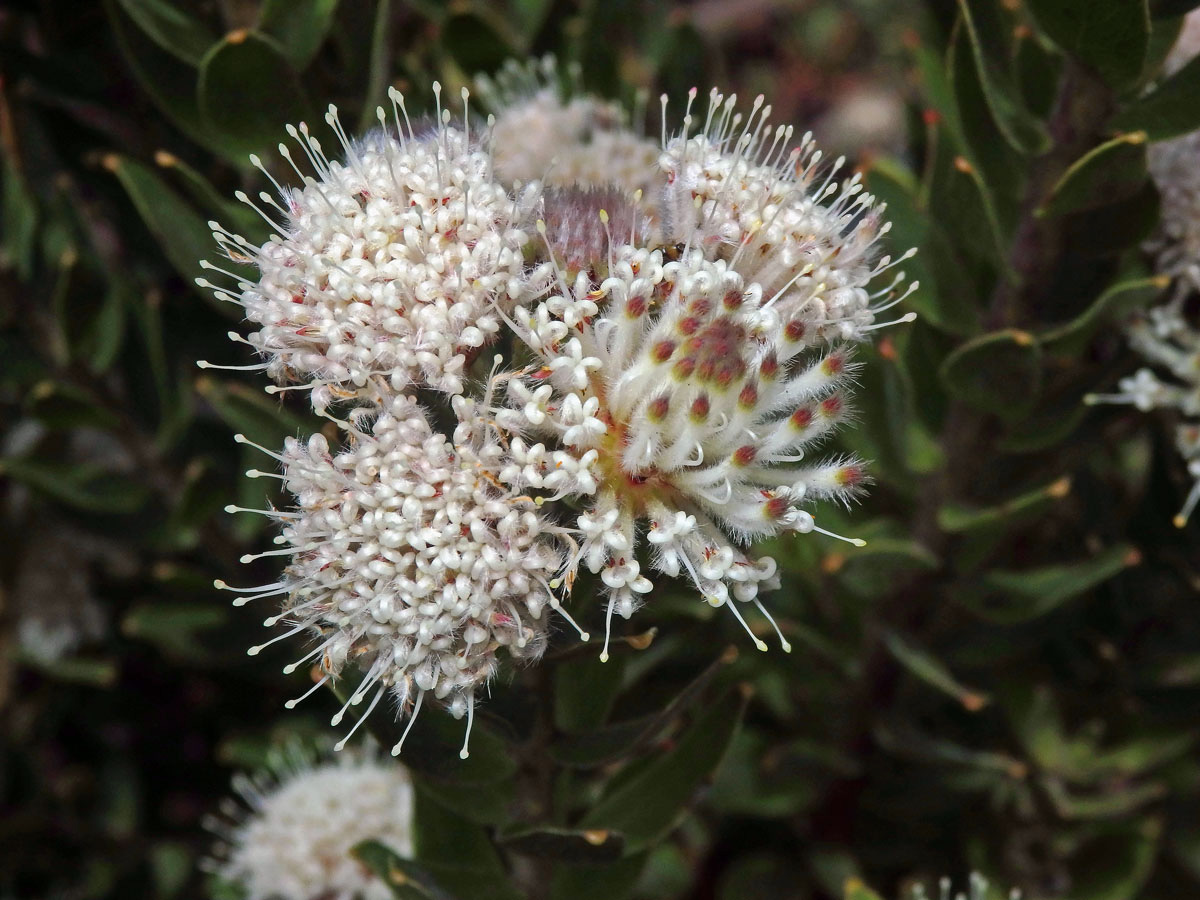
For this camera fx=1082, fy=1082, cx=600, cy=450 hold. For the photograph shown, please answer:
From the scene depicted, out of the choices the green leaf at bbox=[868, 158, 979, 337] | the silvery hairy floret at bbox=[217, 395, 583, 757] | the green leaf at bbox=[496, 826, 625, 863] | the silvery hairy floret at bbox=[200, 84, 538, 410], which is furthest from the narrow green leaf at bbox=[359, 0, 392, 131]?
the green leaf at bbox=[496, 826, 625, 863]

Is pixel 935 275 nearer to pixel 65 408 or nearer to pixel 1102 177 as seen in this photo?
pixel 1102 177

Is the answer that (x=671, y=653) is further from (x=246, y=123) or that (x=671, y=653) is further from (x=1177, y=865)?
(x=1177, y=865)

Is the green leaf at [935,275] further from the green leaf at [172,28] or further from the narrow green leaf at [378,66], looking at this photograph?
the green leaf at [172,28]

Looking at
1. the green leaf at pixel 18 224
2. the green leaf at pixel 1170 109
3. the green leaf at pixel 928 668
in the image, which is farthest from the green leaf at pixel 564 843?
the green leaf at pixel 18 224

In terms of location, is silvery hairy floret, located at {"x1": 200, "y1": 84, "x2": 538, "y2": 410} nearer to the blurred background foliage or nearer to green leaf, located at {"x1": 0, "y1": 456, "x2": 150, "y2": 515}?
the blurred background foliage

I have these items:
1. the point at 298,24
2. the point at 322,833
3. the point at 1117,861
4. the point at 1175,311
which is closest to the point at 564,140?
the point at 298,24

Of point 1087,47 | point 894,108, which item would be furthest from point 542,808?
point 894,108
